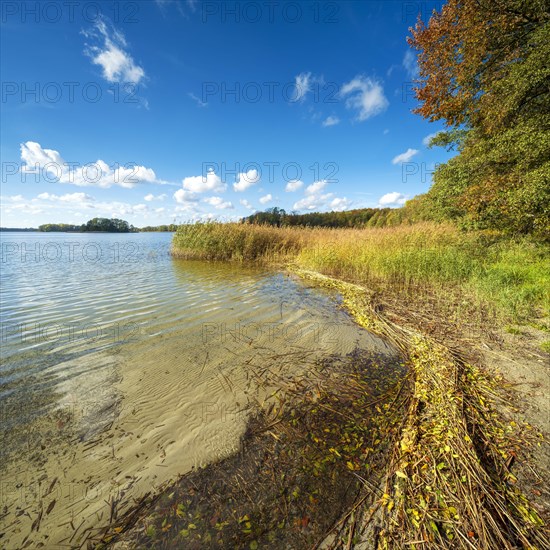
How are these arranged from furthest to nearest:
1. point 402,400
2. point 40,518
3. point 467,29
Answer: point 467,29 < point 402,400 < point 40,518

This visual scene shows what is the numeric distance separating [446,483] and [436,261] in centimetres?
724

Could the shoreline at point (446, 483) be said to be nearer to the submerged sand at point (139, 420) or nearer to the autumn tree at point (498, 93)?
the submerged sand at point (139, 420)

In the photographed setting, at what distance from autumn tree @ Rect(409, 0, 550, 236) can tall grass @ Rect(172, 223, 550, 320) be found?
1024mm

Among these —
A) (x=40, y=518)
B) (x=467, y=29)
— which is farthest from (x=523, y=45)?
(x=40, y=518)

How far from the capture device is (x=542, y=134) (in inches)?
238

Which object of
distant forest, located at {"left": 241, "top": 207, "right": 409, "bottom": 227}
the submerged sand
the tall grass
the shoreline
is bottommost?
the submerged sand

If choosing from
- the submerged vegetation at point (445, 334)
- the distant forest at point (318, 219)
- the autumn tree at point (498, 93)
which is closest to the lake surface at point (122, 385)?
the submerged vegetation at point (445, 334)

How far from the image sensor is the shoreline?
148 cm

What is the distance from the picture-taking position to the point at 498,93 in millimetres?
7055

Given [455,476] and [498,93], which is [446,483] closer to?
[455,476]

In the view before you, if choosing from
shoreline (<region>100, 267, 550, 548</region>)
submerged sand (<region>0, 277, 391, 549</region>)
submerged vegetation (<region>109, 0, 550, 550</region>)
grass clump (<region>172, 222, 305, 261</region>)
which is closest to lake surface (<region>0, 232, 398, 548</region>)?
submerged sand (<region>0, 277, 391, 549</region>)

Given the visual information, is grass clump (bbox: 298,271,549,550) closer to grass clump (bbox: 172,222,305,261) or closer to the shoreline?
the shoreline

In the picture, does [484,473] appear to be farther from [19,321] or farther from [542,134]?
[542,134]

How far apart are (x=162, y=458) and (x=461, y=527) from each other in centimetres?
218
